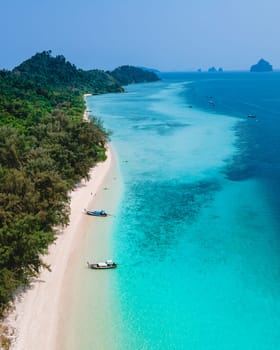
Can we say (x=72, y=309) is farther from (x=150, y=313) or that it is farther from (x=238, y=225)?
(x=238, y=225)

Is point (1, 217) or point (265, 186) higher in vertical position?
point (1, 217)

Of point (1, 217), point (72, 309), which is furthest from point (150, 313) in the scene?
point (1, 217)

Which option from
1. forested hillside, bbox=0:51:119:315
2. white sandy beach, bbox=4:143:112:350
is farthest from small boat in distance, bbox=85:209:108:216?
forested hillside, bbox=0:51:119:315

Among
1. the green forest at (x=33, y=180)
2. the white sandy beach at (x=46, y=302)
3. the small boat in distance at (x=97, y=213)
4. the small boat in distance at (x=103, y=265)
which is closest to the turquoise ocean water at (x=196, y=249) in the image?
the small boat in distance at (x=103, y=265)

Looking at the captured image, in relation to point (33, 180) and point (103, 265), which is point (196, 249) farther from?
point (33, 180)

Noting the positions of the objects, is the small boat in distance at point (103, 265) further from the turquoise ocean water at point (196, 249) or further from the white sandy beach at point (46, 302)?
the white sandy beach at point (46, 302)

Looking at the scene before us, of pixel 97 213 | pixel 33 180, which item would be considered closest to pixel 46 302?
pixel 33 180

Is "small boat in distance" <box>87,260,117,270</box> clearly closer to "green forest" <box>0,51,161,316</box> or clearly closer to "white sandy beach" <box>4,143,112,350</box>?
"white sandy beach" <box>4,143,112,350</box>
